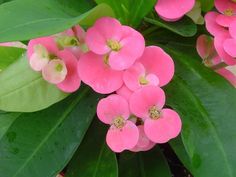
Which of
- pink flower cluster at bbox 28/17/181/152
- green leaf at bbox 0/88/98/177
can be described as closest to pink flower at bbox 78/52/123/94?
pink flower cluster at bbox 28/17/181/152

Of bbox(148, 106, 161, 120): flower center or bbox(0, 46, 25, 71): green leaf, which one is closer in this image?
bbox(148, 106, 161, 120): flower center

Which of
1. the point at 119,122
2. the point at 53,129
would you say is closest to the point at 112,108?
the point at 119,122

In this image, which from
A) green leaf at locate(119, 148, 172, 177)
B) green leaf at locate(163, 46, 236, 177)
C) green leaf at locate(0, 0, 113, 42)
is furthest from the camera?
green leaf at locate(119, 148, 172, 177)

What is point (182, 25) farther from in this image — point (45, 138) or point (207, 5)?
point (45, 138)

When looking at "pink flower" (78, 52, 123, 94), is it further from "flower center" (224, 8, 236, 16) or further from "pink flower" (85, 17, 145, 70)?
"flower center" (224, 8, 236, 16)

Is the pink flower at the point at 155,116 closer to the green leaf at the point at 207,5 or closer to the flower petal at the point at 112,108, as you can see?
the flower petal at the point at 112,108

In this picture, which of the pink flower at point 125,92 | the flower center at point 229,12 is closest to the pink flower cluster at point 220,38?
the flower center at point 229,12
